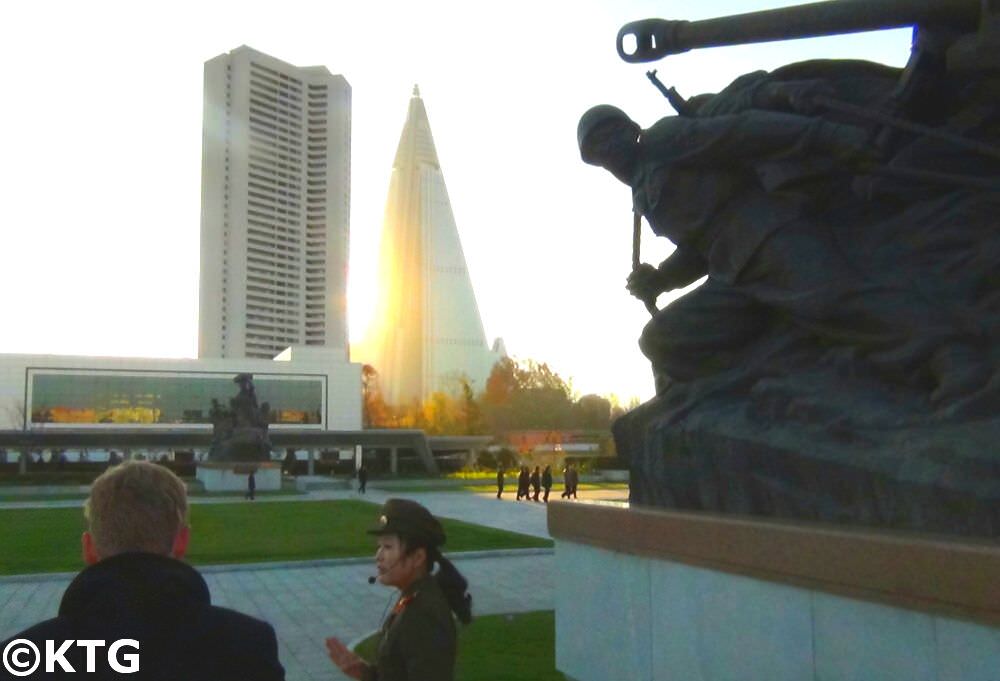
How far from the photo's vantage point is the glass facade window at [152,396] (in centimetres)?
6756

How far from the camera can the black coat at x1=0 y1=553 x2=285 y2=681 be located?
A: 190cm

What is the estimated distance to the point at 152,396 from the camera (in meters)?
69.9

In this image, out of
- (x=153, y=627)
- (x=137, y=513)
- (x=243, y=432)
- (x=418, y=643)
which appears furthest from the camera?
(x=243, y=432)

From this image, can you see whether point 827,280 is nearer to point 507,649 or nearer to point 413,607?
point 413,607

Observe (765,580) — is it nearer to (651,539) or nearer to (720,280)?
(651,539)

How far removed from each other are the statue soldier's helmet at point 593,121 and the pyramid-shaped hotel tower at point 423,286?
9490cm

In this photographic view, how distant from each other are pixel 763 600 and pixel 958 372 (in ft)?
4.37

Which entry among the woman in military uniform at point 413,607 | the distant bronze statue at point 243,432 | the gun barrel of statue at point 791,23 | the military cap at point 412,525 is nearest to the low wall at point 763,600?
the woman in military uniform at point 413,607

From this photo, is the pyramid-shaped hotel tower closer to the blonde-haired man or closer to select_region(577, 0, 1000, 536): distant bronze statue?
select_region(577, 0, 1000, 536): distant bronze statue

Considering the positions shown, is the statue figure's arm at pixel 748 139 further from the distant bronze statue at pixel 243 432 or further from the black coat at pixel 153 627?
the distant bronze statue at pixel 243 432

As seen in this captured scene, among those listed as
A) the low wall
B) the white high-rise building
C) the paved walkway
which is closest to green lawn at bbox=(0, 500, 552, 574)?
the paved walkway

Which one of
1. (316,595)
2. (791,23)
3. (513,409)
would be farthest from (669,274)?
(513,409)

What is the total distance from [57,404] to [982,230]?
70.5m

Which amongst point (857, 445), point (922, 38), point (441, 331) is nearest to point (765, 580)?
point (857, 445)
